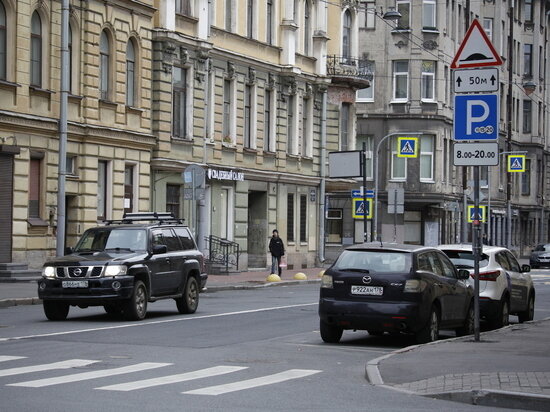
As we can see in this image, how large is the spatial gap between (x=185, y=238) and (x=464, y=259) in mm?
5777

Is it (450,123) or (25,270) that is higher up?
(450,123)

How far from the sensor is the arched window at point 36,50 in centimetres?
3575

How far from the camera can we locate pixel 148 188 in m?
41.9

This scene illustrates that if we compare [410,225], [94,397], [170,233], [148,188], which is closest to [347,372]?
[94,397]

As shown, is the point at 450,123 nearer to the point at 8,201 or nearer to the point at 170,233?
the point at 8,201

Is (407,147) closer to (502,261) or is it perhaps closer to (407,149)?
(407,149)

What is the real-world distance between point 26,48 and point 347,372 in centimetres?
2200

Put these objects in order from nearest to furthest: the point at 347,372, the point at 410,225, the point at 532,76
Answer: the point at 347,372 < the point at 410,225 < the point at 532,76

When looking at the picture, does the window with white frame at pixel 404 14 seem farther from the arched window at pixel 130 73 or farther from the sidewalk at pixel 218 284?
the arched window at pixel 130 73

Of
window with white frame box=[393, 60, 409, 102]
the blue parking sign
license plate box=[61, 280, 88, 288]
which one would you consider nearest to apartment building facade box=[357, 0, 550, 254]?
window with white frame box=[393, 60, 409, 102]

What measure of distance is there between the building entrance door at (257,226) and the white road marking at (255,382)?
35761mm

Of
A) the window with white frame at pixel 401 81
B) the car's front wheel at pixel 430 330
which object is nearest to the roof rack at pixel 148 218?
the car's front wheel at pixel 430 330

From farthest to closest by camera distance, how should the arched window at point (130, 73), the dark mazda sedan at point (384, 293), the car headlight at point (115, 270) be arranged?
the arched window at point (130, 73) → the car headlight at point (115, 270) → the dark mazda sedan at point (384, 293)

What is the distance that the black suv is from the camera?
22.7 m
